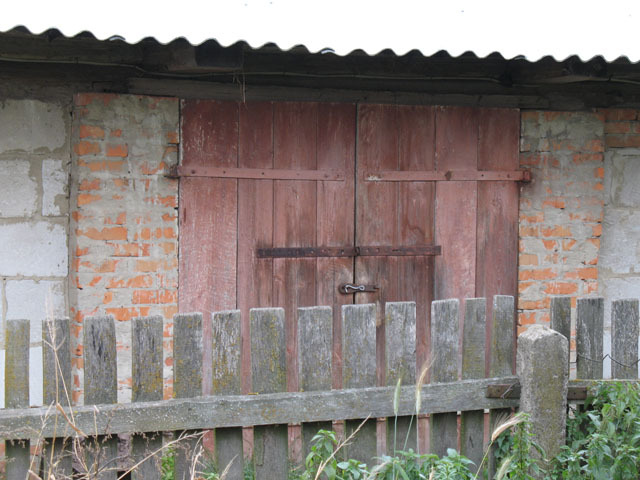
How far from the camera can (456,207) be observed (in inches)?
199

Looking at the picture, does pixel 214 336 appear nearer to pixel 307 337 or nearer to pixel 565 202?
pixel 307 337

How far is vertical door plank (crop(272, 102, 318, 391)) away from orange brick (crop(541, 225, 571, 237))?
1.53 meters

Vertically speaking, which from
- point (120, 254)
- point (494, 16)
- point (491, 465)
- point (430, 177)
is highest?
point (494, 16)

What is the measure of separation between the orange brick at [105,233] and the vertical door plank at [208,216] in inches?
13.2

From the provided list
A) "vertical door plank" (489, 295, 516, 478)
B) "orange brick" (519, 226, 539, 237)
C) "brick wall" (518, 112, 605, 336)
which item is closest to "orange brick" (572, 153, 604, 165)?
"brick wall" (518, 112, 605, 336)

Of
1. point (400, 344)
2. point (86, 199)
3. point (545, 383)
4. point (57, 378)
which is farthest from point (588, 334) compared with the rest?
point (86, 199)

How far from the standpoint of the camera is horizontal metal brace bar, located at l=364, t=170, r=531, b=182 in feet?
16.1

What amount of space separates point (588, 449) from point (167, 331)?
2331mm

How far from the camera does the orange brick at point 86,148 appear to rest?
438cm

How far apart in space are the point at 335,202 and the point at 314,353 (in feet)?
5.59

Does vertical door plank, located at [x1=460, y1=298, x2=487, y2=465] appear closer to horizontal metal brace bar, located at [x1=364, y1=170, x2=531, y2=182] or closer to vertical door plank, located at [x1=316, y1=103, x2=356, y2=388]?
vertical door plank, located at [x1=316, y1=103, x2=356, y2=388]

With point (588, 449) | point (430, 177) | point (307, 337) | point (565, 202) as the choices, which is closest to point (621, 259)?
point (565, 202)

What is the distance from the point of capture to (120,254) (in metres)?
4.46

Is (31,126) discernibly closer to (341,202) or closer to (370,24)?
(341,202)
